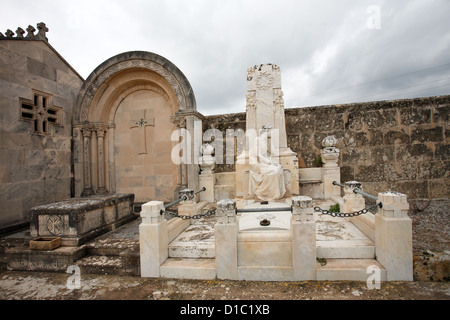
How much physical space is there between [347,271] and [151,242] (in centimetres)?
260

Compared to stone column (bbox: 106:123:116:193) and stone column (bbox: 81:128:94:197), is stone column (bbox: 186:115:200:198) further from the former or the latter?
stone column (bbox: 81:128:94:197)

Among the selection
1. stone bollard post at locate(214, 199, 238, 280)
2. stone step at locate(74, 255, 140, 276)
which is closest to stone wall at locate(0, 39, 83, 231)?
stone step at locate(74, 255, 140, 276)

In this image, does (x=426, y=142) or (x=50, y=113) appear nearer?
(x=426, y=142)

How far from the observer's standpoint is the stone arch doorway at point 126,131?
251 inches

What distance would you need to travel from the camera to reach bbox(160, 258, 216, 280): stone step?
9.70 ft

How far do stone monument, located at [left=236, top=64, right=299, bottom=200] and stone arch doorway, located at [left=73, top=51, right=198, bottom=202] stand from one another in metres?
2.05

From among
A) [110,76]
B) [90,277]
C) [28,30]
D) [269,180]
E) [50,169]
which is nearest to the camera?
[90,277]

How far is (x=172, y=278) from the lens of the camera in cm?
303

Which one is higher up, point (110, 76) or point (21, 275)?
point (110, 76)

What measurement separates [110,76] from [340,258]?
23.0ft

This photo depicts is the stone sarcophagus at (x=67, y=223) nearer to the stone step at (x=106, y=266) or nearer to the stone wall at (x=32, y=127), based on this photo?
the stone step at (x=106, y=266)

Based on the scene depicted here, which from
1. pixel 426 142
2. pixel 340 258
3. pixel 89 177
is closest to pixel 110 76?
pixel 89 177

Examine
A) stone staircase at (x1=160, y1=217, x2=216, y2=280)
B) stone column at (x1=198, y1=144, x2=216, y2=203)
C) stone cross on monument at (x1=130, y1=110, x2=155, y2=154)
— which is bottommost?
stone staircase at (x1=160, y1=217, x2=216, y2=280)

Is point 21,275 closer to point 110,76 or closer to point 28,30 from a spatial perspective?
point 110,76
